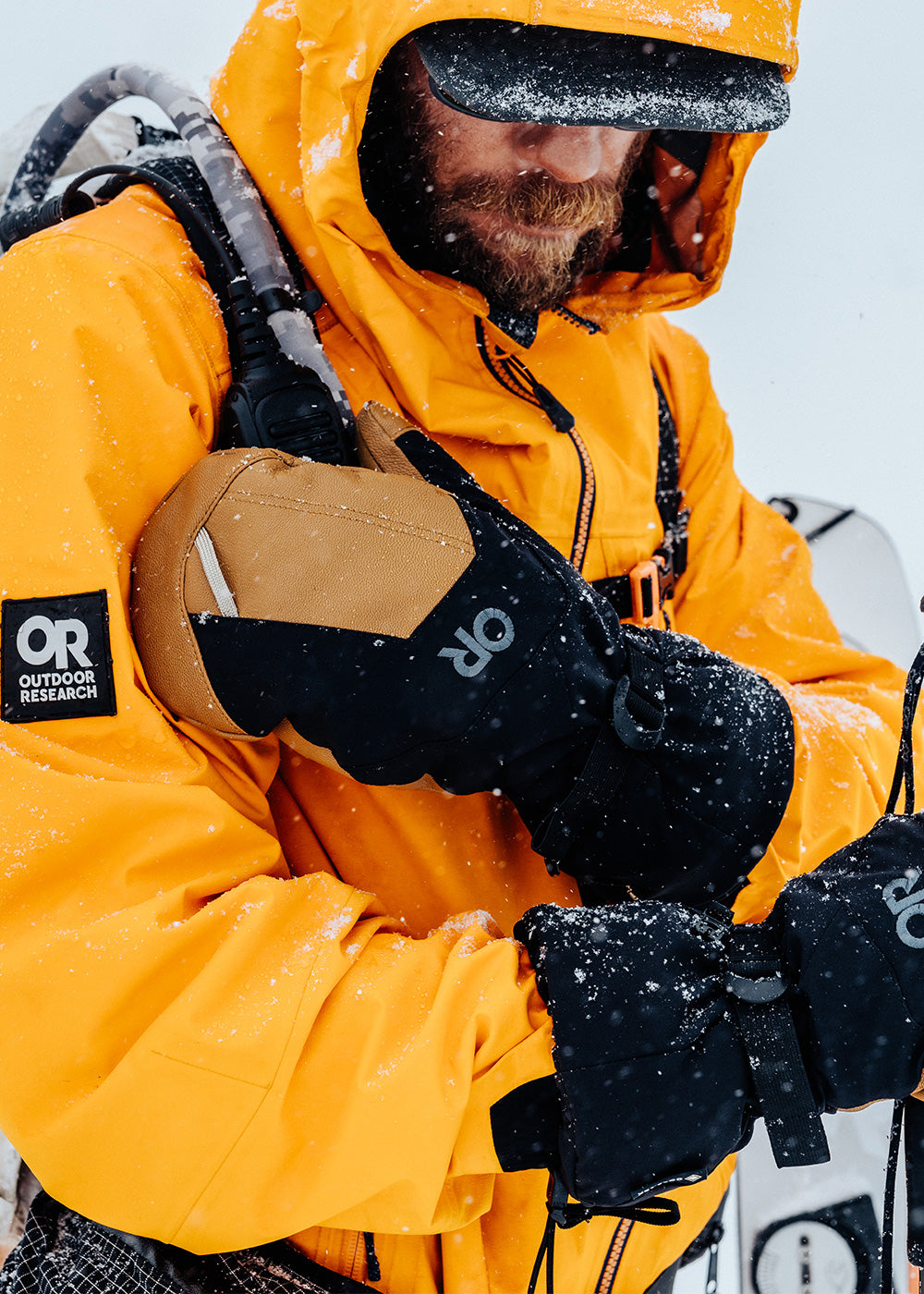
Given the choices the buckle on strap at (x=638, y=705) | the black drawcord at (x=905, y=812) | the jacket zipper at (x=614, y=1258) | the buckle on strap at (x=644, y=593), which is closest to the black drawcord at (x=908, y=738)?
the black drawcord at (x=905, y=812)

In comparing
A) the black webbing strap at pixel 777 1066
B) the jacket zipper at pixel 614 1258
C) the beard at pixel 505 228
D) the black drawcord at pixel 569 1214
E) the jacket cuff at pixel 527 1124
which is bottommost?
the jacket zipper at pixel 614 1258

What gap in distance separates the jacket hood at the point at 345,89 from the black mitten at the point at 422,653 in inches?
8.1

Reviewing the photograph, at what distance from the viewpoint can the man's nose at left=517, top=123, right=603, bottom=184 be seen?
1.21m

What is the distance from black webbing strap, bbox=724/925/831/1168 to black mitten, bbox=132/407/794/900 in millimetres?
193

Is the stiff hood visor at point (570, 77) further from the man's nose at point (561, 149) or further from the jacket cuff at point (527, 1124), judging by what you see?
the jacket cuff at point (527, 1124)

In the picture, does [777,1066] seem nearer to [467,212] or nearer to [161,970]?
[161,970]

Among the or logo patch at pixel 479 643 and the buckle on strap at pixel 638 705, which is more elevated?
the or logo patch at pixel 479 643

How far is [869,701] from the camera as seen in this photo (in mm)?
1431

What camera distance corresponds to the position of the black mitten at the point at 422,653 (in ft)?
3.04

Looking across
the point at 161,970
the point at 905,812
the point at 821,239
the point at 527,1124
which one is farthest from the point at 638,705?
the point at 821,239

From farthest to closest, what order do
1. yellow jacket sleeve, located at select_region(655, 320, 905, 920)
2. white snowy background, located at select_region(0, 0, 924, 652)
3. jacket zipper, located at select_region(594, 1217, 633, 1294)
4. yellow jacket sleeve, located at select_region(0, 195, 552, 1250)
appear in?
white snowy background, located at select_region(0, 0, 924, 652) → yellow jacket sleeve, located at select_region(655, 320, 905, 920) → jacket zipper, located at select_region(594, 1217, 633, 1294) → yellow jacket sleeve, located at select_region(0, 195, 552, 1250)

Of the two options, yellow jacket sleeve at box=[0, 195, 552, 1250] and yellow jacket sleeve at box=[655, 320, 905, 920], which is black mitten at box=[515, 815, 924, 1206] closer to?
yellow jacket sleeve at box=[0, 195, 552, 1250]

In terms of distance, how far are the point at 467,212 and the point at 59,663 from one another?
743 millimetres

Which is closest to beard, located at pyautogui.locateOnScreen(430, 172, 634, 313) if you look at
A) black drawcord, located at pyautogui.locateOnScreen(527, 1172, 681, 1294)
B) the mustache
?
the mustache
